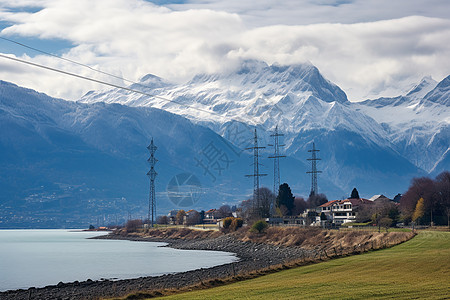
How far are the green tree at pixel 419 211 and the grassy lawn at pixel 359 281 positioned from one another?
55.3 metres

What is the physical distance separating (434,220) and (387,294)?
79.4 m

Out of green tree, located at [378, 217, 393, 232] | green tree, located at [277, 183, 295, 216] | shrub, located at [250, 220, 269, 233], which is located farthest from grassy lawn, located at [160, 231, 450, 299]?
green tree, located at [277, 183, 295, 216]

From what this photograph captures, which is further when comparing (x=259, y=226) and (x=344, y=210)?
(x=344, y=210)

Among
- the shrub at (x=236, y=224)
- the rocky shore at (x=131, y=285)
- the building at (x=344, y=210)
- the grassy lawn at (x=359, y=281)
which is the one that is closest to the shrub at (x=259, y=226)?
the shrub at (x=236, y=224)

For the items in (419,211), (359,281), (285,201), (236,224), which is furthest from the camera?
(285,201)

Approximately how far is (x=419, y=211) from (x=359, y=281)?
76267mm

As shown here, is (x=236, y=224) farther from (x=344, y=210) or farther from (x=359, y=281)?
(x=359, y=281)

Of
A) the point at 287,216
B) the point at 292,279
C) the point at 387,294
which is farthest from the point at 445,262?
the point at 287,216

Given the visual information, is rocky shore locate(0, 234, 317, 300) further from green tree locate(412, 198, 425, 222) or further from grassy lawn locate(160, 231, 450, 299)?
green tree locate(412, 198, 425, 222)

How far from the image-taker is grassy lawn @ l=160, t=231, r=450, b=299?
3409cm

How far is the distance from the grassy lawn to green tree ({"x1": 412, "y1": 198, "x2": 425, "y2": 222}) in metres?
55.3

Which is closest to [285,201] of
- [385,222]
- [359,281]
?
[385,222]

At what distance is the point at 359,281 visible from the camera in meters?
38.7

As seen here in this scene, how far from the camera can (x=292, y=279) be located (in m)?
43.8
